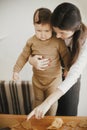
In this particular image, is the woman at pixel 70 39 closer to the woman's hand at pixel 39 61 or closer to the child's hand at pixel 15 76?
the woman's hand at pixel 39 61

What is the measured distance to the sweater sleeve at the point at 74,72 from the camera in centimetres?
93

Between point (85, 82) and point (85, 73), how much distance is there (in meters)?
0.06

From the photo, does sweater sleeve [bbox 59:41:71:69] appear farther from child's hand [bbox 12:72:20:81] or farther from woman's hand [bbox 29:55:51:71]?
child's hand [bbox 12:72:20:81]

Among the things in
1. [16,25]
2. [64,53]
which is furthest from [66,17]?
[16,25]

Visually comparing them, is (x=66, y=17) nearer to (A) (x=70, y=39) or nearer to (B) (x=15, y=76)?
(A) (x=70, y=39)

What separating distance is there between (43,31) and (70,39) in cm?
11

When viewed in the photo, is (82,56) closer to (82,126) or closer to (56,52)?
(56,52)

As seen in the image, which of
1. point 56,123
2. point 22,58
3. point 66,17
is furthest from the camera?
point 22,58

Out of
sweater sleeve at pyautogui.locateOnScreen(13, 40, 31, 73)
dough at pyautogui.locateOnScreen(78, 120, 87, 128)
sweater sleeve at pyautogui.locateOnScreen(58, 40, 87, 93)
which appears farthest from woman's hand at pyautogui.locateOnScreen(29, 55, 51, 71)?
dough at pyautogui.locateOnScreen(78, 120, 87, 128)

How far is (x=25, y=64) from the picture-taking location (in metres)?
1.19

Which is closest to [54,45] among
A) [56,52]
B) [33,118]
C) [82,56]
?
[56,52]

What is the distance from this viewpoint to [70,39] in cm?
103

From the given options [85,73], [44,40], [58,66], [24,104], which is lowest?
[24,104]

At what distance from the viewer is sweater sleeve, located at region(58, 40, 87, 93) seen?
93 cm
